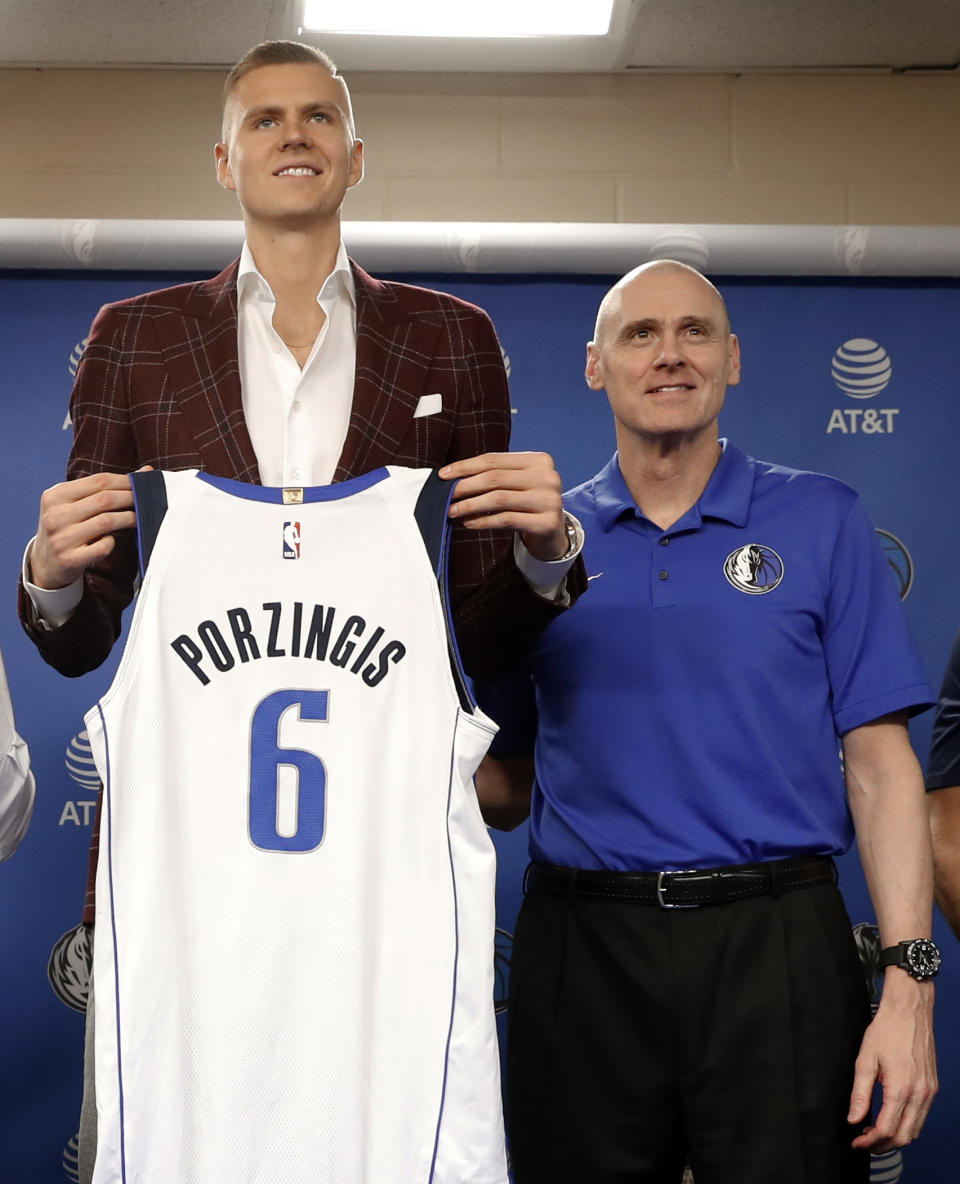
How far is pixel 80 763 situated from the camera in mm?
2873

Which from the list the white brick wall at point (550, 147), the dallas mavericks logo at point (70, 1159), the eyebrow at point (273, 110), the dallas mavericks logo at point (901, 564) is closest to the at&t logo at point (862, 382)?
the dallas mavericks logo at point (901, 564)

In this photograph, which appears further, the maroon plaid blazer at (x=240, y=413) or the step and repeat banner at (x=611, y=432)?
the step and repeat banner at (x=611, y=432)

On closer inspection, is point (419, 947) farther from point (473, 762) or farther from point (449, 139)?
point (449, 139)

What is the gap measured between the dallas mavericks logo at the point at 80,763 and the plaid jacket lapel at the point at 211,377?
1346 mm

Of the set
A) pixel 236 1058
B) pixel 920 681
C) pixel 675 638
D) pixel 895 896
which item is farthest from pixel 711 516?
pixel 236 1058

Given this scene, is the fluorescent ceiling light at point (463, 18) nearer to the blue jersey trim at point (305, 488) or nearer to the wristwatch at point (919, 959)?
the blue jersey trim at point (305, 488)

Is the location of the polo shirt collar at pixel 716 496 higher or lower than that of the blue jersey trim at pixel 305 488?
higher

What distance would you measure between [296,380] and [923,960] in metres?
1.12

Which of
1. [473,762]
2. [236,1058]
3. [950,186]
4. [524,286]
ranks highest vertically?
[950,186]

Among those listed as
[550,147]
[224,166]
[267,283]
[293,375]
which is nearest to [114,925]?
[293,375]

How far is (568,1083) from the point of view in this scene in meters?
1.81

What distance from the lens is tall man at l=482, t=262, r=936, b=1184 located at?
5.78ft

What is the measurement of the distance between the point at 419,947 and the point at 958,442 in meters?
2.03

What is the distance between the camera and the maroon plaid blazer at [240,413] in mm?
1652
